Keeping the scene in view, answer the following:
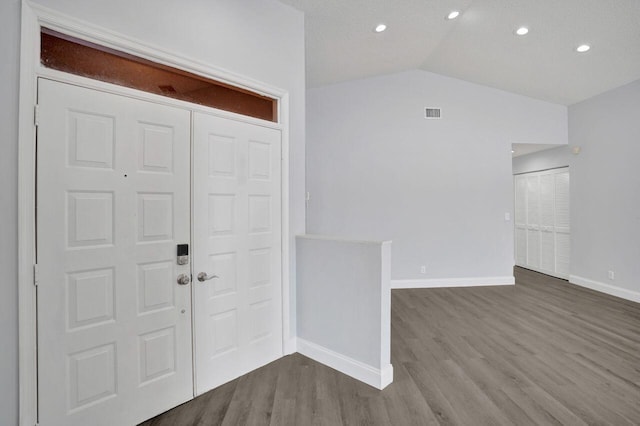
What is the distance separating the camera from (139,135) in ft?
6.21

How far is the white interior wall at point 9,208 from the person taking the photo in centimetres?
146

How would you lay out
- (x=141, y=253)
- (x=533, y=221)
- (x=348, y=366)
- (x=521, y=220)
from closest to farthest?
(x=141, y=253) → (x=348, y=366) → (x=533, y=221) → (x=521, y=220)

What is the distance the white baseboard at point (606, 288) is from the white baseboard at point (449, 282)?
1201 millimetres

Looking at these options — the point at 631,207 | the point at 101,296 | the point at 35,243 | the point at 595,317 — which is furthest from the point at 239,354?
the point at 631,207

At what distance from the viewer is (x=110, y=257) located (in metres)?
1.79

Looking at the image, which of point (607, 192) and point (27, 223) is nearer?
point (27, 223)

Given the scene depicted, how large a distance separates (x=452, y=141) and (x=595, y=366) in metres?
3.58

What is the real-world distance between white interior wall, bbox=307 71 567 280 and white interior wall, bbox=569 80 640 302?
1127 millimetres

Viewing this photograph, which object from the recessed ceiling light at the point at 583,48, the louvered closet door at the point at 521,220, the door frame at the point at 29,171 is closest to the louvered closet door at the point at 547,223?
the louvered closet door at the point at 521,220

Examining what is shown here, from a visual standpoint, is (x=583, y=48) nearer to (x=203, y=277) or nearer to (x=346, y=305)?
(x=346, y=305)

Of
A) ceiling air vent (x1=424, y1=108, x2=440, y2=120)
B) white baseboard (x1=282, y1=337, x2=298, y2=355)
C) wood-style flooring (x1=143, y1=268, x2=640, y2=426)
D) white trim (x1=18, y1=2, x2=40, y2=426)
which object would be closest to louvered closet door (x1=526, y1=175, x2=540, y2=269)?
wood-style flooring (x1=143, y1=268, x2=640, y2=426)

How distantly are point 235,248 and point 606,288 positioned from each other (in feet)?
18.4

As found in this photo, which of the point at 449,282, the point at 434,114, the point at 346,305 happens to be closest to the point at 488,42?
the point at 434,114

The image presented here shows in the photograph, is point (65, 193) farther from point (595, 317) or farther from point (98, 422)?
point (595, 317)
